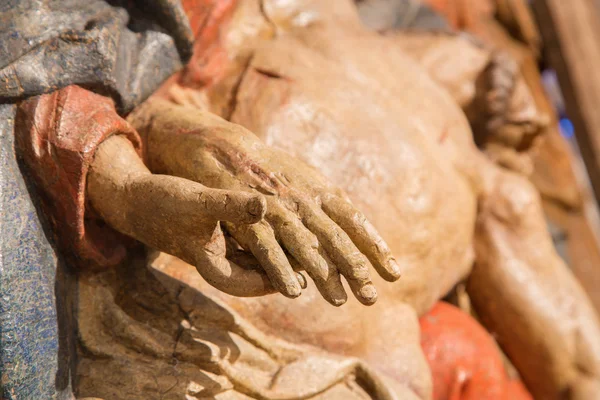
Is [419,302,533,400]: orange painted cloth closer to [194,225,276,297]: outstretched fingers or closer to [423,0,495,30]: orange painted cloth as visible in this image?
[194,225,276,297]: outstretched fingers

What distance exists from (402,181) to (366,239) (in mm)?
393

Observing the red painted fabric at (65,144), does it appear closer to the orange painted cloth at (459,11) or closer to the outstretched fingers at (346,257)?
the outstretched fingers at (346,257)

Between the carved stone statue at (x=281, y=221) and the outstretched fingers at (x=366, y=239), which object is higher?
the outstretched fingers at (x=366, y=239)

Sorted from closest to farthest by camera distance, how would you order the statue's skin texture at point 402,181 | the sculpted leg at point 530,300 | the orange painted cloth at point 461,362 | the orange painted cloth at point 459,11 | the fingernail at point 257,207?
the fingernail at point 257,207 → the statue's skin texture at point 402,181 → the orange painted cloth at point 461,362 → the sculpted leg at point 530,300 → the orange painted cloth at point 459,11

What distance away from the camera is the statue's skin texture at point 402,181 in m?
1.07

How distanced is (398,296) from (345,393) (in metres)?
0.25

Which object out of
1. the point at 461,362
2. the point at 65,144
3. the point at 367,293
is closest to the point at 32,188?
the point at 65,144

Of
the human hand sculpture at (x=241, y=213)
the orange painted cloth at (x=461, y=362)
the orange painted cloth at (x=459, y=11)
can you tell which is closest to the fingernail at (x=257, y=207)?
the human hand sculpture at (x=241, y=213)

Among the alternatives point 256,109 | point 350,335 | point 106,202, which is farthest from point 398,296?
point 106,202

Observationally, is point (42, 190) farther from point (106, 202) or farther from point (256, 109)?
point (256, 109)

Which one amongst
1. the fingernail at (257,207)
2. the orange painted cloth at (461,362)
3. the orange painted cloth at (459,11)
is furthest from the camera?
the orange painted cloth at (459,11)

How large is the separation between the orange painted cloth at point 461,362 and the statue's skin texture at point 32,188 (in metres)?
0.67

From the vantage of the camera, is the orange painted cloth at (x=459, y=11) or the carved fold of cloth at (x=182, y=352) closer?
the carved fold of cloth at (x=182, y=352)

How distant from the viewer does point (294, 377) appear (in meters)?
0.91
